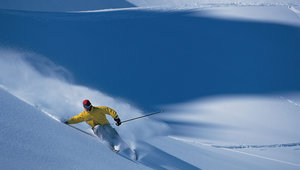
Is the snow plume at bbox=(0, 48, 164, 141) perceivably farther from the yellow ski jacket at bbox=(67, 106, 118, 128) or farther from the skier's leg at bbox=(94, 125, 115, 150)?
the skier's leg at bbox=(94, 125, 115, 150)

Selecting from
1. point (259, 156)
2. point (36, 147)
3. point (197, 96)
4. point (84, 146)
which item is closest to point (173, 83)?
point (197, 96)

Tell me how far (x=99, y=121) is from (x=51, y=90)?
6.19ft

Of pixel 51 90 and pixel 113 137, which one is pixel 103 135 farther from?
pixel 51 90

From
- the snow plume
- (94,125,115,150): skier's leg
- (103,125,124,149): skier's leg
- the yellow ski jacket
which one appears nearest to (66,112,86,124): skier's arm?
the yellow ski jacket

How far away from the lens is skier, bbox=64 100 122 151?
205 inches

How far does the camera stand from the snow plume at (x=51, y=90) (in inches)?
216

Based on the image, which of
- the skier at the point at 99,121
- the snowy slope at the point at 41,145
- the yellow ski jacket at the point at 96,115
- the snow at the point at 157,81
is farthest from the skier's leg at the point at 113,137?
the snowy slope at the point at 41,145

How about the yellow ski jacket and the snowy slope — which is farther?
the yellow ski jacket

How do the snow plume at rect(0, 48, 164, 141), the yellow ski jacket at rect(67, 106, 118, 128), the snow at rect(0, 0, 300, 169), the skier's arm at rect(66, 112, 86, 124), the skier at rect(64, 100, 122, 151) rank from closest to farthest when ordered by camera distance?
the snow at rect(0, 0, 300, 169)
the skier's arm at rect(66, 112, 86, 124)
the skier at rect(64, 100, 122, 151)
the yellow ski jacket at rect(67, 106, 118, 128)
the snow plume at rect(0, 48, 164, 141)

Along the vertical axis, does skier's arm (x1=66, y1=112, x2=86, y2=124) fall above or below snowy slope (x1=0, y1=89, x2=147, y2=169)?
above

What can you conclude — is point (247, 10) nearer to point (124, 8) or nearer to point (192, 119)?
point (124, 8)

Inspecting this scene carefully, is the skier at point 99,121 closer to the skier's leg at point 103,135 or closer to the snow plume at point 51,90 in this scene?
the skier's leg at point 103,135

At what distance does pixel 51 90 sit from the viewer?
22.3ft

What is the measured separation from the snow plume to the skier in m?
0.33
